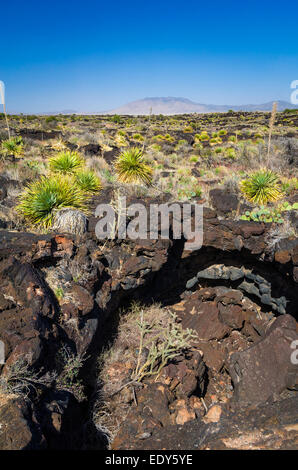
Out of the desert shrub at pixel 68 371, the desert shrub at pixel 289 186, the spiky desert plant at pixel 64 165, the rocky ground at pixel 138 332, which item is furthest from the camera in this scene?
the spiky desert plant at pixel 64 165

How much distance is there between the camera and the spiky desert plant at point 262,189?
27.8ft

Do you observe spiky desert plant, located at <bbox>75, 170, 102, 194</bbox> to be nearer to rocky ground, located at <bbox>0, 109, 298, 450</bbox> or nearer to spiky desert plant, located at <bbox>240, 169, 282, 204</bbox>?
rocky ground, located at <bbox>0, 109, 298, 450</bbox>

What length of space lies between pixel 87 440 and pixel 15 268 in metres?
2.78

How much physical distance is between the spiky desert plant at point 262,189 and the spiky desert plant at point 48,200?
Result: 4.94m

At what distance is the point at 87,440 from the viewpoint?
4.26m

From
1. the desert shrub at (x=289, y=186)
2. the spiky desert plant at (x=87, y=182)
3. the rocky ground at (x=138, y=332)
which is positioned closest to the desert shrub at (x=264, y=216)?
the rocky ground at (x=138, y=332)

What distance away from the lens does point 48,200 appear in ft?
21.3

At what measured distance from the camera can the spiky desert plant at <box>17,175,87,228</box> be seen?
20.8 ft

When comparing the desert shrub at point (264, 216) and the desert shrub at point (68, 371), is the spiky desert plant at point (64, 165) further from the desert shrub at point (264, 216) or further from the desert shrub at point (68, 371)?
the desert shrub at point (68, 371)

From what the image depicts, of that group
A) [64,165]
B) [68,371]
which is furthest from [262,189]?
[68,371]

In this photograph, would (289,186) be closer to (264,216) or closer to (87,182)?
(264,216)

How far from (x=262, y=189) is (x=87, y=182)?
5.17 m
